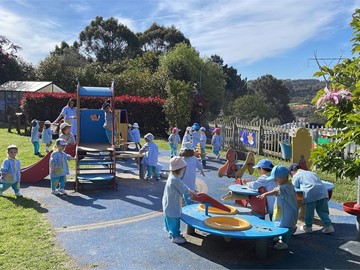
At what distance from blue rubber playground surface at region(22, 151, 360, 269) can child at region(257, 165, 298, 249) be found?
12.1 inches

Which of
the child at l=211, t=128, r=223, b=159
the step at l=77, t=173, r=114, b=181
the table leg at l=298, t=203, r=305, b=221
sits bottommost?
the table leg at l=298, t=203, r=305, b=221

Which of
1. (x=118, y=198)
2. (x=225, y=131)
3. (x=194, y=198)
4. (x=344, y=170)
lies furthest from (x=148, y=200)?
Answer: (x=225, y=131)

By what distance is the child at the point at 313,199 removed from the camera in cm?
724

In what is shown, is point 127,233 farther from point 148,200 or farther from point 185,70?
point 185,70

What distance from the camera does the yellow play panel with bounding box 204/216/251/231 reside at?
6.25 metres

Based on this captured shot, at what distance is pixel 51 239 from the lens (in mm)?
6691

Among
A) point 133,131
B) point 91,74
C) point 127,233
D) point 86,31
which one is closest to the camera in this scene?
point 127,233

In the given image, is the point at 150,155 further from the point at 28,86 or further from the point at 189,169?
the point at 28,86

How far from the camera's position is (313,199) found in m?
7.23

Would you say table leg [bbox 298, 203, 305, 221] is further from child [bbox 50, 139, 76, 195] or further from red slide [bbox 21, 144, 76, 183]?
red slide [bbox 21, 144, 76, 183]

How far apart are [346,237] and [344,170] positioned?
3.18m

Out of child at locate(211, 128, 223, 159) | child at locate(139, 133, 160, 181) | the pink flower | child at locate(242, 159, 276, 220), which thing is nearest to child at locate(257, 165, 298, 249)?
child at locate(242, 159, 276, 220)

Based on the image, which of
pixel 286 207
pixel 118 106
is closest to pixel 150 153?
pixel 286 207

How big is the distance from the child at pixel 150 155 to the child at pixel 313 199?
5.33 meters
